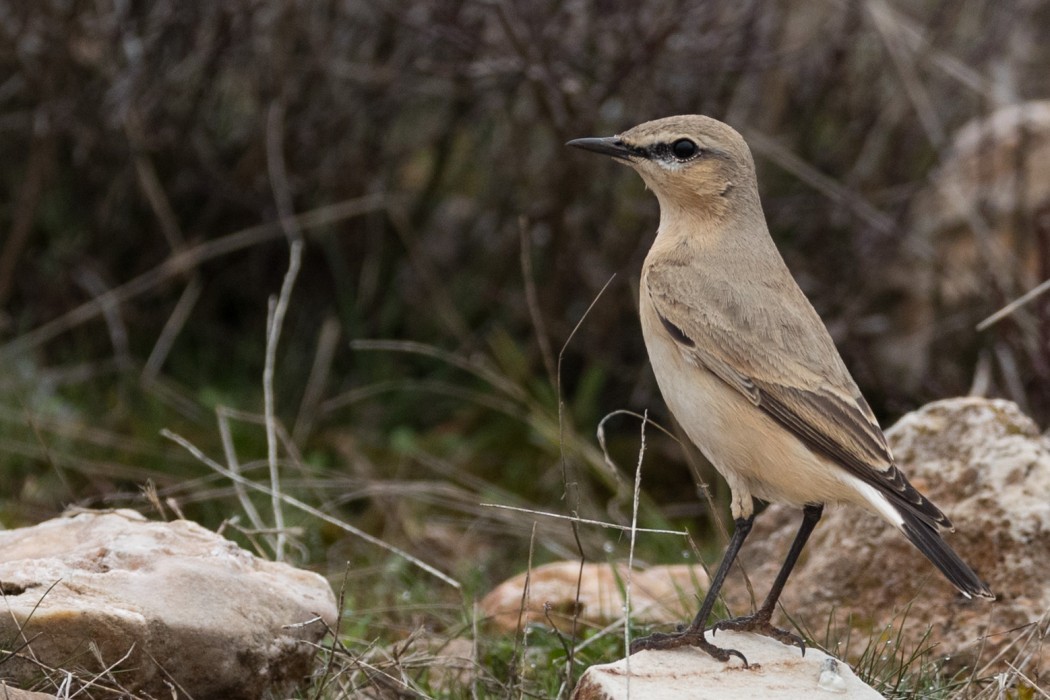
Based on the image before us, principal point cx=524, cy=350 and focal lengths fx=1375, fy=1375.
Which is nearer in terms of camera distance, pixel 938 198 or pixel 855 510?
pixel 855 510

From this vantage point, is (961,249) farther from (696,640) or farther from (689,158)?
(696,640)

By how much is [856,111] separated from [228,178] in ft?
13.3

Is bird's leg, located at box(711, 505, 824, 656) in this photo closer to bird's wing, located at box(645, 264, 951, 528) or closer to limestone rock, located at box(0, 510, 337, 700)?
bird's wing, located at box(645, 264, 951, 528)

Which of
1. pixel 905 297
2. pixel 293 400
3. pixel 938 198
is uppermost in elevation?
pixel 938 198

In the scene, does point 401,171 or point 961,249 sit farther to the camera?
point 401,171

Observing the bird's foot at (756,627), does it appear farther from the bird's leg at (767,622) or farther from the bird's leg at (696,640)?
the bird's leg at (696,640)

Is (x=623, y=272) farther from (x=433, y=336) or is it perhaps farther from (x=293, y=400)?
(x=293, y=400)

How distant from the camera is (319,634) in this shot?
13.9ft

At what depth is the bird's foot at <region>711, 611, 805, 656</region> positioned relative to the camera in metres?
4.35

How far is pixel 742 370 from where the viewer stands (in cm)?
452

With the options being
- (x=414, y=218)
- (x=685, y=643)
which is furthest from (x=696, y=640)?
(x=414, y=218)

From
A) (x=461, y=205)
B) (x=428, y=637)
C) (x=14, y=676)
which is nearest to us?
(x=14, y=676)

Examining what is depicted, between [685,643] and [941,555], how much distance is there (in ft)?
2.66

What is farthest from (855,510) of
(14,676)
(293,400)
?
(293,400)
